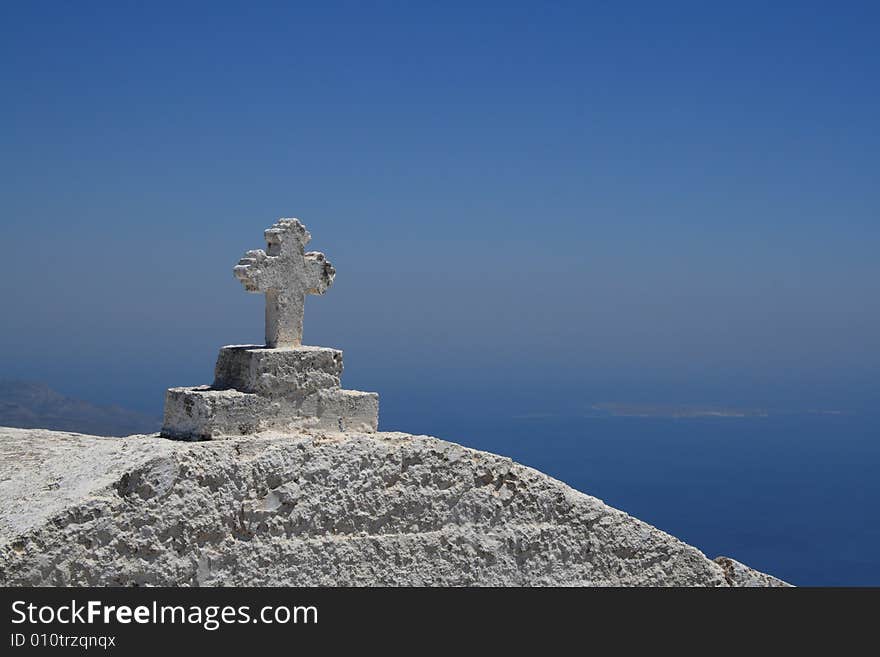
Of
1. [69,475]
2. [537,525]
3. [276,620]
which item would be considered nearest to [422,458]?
[537,525]

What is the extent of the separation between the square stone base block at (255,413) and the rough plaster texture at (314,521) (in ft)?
0.58

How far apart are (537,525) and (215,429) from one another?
124 inches

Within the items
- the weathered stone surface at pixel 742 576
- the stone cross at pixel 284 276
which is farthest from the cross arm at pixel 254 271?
the weathered stone surface at pixel 742 576

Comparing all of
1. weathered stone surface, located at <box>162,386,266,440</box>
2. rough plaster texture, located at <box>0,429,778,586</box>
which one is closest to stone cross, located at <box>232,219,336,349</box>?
weathered stone surface, located at <box>162,386,266,440</box>

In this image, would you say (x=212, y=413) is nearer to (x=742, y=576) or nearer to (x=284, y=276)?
(x=284, y=276)

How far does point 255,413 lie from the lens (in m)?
10.8

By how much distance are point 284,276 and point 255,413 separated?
1432 mm

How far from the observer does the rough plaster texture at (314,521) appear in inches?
381

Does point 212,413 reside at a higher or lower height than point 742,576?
higher

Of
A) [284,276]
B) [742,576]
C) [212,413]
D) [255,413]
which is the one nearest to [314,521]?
[255,413]

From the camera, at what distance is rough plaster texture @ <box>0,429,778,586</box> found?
9.69 m

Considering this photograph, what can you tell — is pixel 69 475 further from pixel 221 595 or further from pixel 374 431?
pixel 374 431

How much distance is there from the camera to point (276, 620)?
9.69 meters

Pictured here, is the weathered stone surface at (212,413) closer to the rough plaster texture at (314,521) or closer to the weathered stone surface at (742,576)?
the rough plaster texture at (314,521)
